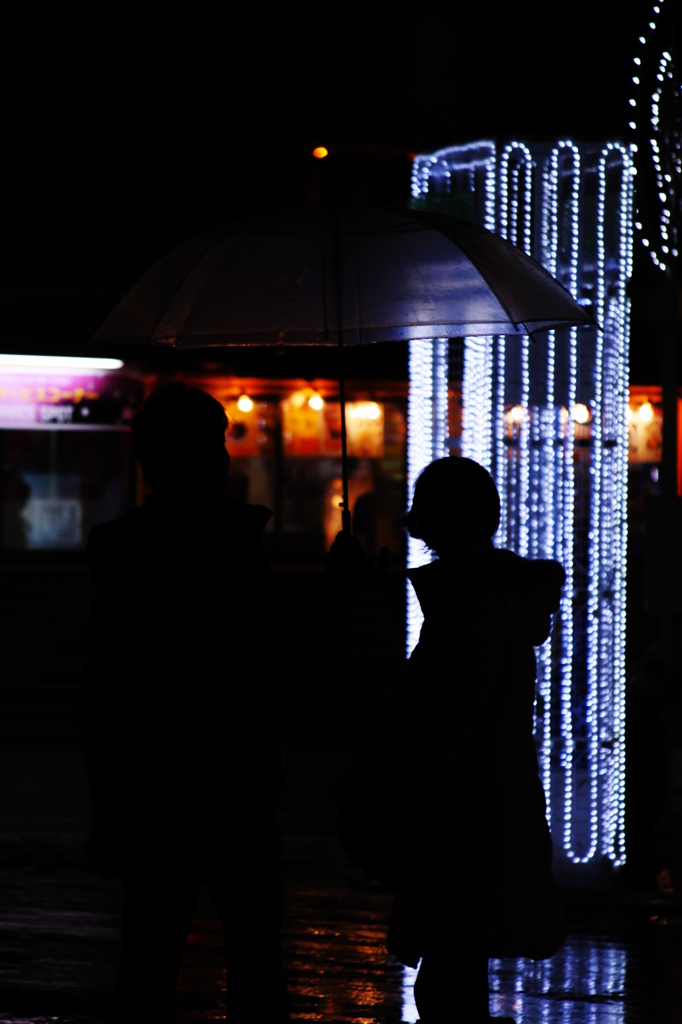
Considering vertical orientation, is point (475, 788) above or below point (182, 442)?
below

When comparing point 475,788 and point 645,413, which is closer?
point 475,788

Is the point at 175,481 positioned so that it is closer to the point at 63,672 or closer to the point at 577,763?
the point at 577,763

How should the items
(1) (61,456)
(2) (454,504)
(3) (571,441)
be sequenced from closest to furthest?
(2) (454,504)
(3) (571,441)
(1) (61,456)

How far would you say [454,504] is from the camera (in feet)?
11.7

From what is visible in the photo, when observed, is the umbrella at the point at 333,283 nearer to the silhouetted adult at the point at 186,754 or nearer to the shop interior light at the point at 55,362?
the silhouetted adult at the point at 186,754

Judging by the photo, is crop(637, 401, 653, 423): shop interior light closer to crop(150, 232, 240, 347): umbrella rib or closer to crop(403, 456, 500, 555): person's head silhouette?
crop(150, 232, 240, 347): umbrella rib

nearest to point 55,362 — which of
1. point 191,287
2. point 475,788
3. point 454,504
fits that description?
point 191,287

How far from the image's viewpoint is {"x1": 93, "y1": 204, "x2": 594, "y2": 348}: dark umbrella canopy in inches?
172

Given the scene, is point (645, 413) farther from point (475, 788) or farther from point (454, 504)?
point (475, 788)

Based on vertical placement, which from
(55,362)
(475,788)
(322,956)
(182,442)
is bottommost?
(322,956)

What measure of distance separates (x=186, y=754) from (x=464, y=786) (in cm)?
70

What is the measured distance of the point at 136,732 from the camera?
315 centimetres

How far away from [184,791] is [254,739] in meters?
0.19

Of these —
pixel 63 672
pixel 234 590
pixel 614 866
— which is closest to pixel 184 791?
pixel 234 590
